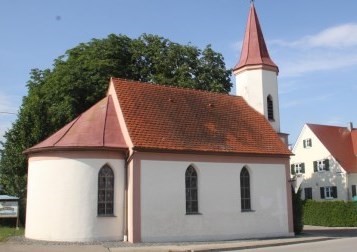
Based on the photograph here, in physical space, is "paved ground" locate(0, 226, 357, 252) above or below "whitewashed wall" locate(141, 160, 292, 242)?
below

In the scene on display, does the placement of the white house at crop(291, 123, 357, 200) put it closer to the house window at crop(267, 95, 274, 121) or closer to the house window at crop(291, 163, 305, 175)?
the house window at crop(291, 163, 305, 175)

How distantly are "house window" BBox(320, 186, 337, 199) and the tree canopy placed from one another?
15822mm

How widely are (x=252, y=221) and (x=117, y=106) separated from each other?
9.82 m

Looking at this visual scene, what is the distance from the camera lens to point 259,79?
29609 millimetres

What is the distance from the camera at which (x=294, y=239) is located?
902 inches

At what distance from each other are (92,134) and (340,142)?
32.8 m

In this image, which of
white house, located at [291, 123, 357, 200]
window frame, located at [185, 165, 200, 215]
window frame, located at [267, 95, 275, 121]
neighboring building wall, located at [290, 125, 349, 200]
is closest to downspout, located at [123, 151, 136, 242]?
window frame, located at [185, 165, 200, 215]

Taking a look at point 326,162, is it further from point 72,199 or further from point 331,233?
point 72,199

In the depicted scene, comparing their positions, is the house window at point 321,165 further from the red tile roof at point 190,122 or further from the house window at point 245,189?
the house window at point 245,189

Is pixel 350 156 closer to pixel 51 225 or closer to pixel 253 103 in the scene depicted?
pixel 253 103

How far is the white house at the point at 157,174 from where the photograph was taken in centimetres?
2084

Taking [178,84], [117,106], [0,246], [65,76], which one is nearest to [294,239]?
[117,106]

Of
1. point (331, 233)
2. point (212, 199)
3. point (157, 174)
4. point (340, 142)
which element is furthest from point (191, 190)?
point (340, 142)

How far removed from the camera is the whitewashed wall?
2112 cm
